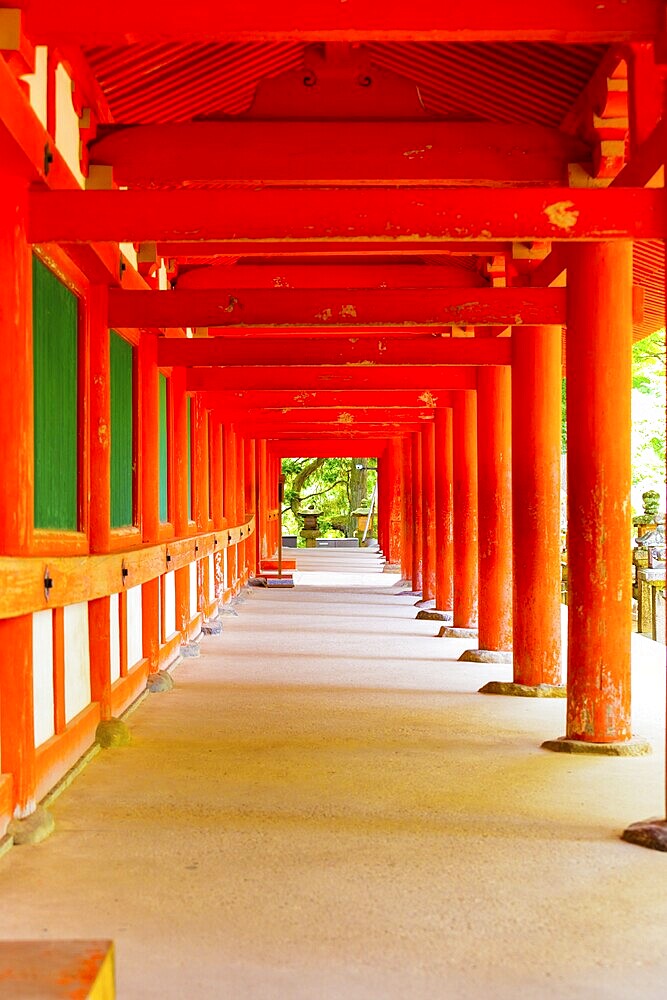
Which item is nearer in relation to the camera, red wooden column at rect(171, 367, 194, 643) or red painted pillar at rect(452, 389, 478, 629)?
red wooden column at rect(171, 367, 194, 643)

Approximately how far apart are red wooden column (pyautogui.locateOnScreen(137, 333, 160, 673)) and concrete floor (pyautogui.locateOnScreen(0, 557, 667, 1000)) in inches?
31.0

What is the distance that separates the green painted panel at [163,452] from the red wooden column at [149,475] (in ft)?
3.29

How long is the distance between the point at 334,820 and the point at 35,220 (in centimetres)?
269

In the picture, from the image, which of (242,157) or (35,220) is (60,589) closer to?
(35,220)

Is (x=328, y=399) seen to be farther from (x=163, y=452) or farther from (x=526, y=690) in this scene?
(x=526, y=690)

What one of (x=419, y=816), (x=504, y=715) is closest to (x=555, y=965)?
(x=419, y=816)

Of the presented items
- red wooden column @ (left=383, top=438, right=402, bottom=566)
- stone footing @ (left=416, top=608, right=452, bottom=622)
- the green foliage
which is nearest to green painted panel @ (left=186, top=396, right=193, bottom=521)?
stone footing @ (left=416, top=608, right=452, bottom=622)

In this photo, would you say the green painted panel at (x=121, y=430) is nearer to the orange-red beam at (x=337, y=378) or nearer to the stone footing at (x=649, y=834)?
the orange-red beam at (x=337, y=378)

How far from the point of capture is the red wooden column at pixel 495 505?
31.1ft

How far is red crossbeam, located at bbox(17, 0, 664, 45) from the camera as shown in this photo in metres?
3.98

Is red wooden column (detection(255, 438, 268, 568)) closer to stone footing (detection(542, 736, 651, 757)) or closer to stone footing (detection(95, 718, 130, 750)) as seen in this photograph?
stone footing (detection(95, 718, 130, 750))

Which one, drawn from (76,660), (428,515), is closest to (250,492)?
(428,515)

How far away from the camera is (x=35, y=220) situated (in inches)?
187

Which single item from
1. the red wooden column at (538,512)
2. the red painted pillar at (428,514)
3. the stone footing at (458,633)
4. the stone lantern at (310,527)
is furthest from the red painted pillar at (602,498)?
the stone lantern at (310,527)
